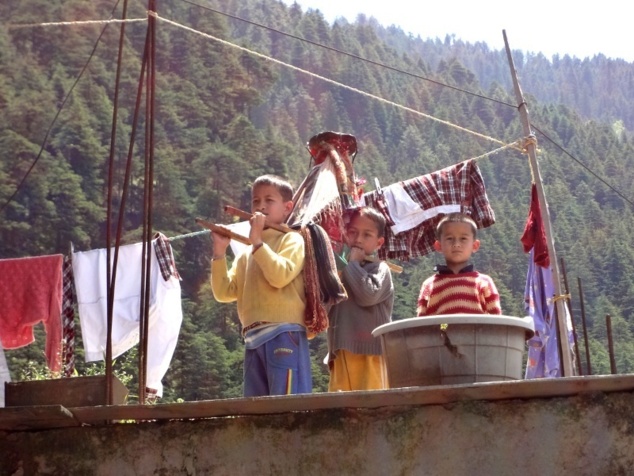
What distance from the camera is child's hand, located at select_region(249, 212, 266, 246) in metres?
4.15

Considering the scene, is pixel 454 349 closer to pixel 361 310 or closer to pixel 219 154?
pixel 361 310

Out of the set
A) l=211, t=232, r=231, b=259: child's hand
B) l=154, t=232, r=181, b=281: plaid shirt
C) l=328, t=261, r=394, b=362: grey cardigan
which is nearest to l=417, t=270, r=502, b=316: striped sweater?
l=328, t=261, r=394, b=362: grey cardigan

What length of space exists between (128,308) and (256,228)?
22.8ft

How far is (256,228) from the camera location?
417cm

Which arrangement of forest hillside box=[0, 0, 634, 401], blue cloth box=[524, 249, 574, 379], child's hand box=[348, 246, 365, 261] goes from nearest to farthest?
child's hand box=[348, 246, 365, 261]
blue cloth box=[524, 249, 574, 379]
forest hillside box=[0, 0, 634, 401]

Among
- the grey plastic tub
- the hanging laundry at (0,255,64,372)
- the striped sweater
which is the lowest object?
the grey plastic tub

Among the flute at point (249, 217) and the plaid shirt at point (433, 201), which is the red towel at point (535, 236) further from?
the flute at point (249, 217)

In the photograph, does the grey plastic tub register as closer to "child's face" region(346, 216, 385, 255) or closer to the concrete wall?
the concrete wall

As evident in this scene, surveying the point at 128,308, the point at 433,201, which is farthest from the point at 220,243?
the point at 128,308

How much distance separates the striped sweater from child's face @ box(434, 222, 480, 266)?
0.10 m

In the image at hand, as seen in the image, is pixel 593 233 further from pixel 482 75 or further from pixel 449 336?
pixel 482 75

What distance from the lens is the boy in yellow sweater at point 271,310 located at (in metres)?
4.14

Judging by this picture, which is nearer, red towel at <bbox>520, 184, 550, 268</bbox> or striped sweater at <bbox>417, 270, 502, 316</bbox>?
striped sweater at <bbox>417, 270, 502, 316</bbox>

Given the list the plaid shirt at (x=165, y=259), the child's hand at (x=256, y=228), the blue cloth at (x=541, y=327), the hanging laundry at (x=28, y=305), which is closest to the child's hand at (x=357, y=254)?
the child's hand at (x=256, y=228)
